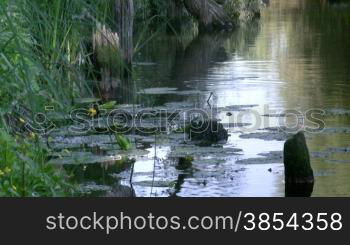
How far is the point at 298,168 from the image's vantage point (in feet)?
27.4

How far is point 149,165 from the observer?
29.8 feet

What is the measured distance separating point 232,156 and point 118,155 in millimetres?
1061

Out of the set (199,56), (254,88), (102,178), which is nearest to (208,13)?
(199,56)

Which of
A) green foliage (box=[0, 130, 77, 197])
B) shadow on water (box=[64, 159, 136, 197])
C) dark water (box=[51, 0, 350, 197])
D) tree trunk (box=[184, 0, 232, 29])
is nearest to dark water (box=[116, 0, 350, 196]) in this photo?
dark water (box=[51, 0, 350, 197])

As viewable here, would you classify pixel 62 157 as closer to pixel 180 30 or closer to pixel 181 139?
pixel 181 139

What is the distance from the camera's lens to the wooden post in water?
808cm

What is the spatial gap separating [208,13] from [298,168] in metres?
19.5

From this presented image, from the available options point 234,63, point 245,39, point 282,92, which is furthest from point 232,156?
point 245,39

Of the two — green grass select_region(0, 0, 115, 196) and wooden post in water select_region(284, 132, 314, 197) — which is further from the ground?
green grass select_region(0, 0, 115, 196)

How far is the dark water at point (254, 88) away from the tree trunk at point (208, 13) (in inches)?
20.1

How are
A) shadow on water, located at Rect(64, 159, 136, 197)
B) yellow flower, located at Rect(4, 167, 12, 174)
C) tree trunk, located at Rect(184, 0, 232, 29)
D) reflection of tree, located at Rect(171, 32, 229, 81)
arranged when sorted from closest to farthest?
yellow flower, located at Rect(4, 167, 12, 174) < shadow on water, located at Rect(64, 159, 136, 197) < reflection of tree, located at Rect(171, 32, 229, 81) < tree trunk, located at Rect(184, 0, 232, 29)

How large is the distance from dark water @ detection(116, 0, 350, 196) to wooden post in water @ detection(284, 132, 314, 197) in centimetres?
8

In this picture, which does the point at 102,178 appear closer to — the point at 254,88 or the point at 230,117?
the point at 230,117

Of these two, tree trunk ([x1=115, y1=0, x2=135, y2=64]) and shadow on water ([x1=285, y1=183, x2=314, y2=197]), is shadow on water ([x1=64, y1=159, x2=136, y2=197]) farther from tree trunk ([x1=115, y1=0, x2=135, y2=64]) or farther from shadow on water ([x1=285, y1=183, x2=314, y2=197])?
tree trunk ([x1=115, y1=0, x2=135, y2=64])
